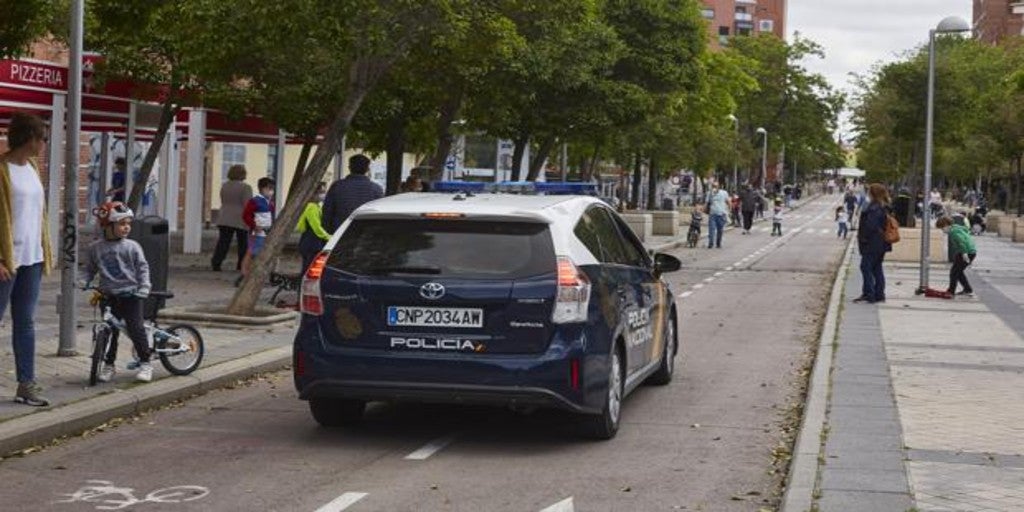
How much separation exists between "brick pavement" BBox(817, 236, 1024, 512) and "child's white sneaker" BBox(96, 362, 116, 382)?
16.7ft

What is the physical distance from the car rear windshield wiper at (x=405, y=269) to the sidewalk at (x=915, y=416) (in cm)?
239

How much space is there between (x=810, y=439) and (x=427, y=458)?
7.70 feet

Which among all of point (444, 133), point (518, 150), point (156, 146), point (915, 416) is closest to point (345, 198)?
point (915, 416)

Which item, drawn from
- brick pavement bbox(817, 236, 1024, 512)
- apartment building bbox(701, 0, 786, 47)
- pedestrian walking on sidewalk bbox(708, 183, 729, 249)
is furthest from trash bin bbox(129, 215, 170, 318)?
apartment building bbox(701, 0, 786, 47)

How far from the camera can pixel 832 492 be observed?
26.0 ft

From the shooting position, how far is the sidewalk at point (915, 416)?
8.05m

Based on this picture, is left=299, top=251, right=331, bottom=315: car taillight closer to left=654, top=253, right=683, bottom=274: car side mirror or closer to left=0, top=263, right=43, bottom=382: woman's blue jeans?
left=0, top=263, right=43, bottom=382: woman's blue jeans

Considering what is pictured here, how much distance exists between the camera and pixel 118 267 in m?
11.3

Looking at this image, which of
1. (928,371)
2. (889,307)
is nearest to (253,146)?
(889,307)

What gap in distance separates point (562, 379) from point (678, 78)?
30.3 metres

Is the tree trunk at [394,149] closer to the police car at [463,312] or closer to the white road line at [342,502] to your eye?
the police car at [463,312]

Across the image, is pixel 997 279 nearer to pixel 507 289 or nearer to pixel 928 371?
pixel 928 371

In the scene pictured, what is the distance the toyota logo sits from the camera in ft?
30.9

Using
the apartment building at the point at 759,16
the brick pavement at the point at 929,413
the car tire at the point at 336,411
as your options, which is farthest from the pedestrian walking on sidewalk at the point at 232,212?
the apartment building at the point at 759,16
